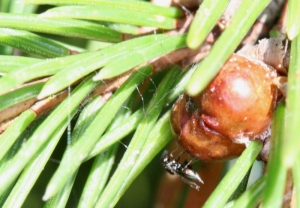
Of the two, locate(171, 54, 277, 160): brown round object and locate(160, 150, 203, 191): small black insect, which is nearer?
locate(171, 54, 277, 160): brown round object

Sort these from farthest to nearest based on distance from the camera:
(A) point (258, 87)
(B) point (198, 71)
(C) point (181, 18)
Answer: (C) point (181, 18) < (A) point (258, 87) < (B) point (198, 71)

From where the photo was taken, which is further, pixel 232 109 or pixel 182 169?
pixel 182 169

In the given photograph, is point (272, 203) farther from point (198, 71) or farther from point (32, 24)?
point (32, 24)

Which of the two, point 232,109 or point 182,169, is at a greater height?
point 232,109

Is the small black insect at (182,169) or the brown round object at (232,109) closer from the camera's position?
the brown round object at (232,109)

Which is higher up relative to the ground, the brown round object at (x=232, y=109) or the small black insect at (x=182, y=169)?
the brown round object at (x=232, y=109)

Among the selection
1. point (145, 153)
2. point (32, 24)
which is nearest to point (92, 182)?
point (145, 153)

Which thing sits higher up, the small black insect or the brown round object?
the brown round object

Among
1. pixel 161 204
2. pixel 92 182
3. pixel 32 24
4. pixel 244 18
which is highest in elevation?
pixel 244 18
